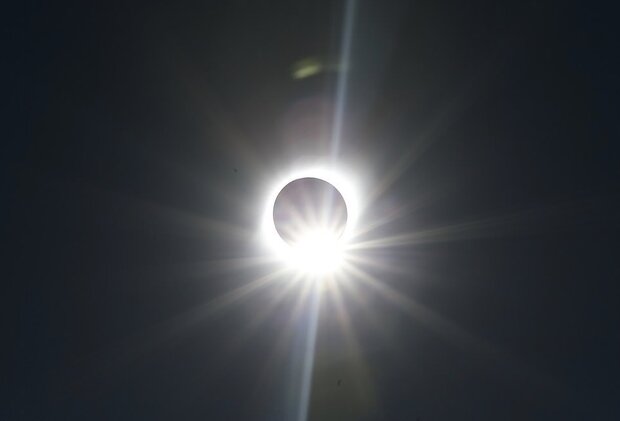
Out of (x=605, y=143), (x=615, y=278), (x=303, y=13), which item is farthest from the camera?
(x=615, y=278)

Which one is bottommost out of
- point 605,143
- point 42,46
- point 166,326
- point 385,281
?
point 166,326

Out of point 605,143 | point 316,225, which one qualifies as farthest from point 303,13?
point 605,143

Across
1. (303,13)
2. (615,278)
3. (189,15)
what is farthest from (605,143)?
(189,15)

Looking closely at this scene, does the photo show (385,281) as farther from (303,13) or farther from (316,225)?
(303,13)

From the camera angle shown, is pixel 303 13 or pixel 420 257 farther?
pixel 420 257

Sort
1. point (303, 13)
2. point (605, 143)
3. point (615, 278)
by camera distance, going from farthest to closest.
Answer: point (615, 278) → point (605, 143) → point (303, 13)

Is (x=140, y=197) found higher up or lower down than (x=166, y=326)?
higher up
